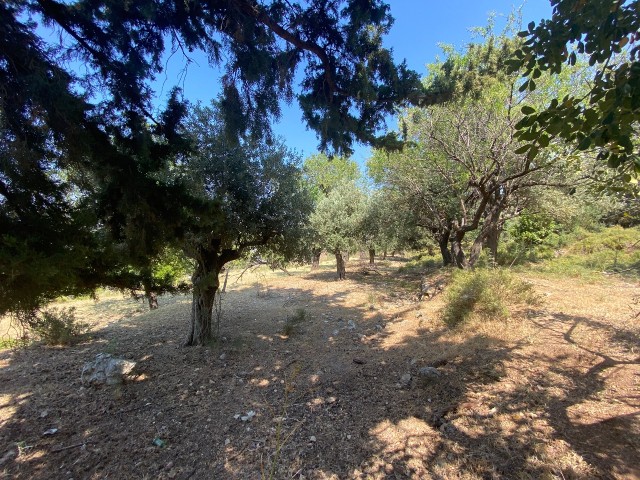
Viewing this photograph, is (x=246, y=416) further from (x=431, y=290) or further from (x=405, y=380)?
(x=431, y=290)

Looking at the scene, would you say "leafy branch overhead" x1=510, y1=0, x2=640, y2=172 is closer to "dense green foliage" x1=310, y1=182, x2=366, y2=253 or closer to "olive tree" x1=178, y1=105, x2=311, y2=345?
"olive tree" x1=178, y1=105, x2=311, y2=345

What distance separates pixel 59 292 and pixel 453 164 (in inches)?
456

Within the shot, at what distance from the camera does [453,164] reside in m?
10.7

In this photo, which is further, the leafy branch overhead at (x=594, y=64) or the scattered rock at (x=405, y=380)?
the scattered rock at (x=405, y=380)

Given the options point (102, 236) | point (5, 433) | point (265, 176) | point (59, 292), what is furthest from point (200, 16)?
point (5, 433)

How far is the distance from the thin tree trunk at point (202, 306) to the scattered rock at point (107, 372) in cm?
177

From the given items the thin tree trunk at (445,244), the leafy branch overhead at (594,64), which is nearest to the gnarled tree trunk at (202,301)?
the leafy branch overhead at (594,64)

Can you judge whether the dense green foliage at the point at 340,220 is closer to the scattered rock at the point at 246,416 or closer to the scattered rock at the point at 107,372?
the scattered rock at the point at 107,372

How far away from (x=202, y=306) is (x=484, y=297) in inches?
259

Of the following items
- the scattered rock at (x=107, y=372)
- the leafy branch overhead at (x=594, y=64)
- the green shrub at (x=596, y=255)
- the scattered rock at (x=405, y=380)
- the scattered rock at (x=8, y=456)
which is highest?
the leafy branch overhead at (x=594, y=64)

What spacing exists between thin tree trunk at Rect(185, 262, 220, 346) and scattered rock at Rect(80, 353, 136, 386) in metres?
1.77

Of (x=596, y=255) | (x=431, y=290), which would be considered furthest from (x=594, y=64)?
(x=596, y=255)

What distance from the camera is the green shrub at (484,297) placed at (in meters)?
6.22

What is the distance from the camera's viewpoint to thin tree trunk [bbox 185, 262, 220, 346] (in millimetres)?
6512
